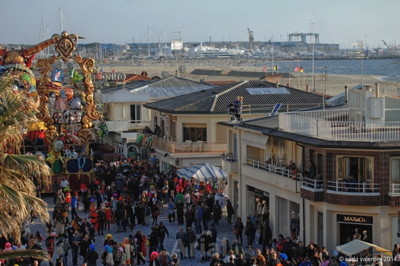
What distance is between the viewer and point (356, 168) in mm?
28531

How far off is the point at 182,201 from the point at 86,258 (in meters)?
9.65

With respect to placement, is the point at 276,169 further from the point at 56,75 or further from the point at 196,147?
the point at 56,75

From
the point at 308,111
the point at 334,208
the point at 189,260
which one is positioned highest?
the point at 308,111

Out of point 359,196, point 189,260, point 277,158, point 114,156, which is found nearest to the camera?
point 359,196

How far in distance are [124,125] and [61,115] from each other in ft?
36.4

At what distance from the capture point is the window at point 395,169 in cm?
2812

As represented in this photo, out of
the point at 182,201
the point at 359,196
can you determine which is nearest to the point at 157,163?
the point at 182,201

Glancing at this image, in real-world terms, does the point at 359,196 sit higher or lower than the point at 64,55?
lower

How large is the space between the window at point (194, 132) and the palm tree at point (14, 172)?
2970 cm

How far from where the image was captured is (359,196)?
28.0 meters

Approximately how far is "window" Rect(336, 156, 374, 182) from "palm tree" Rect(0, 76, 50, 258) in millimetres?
12427

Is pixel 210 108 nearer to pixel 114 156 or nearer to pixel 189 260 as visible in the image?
pixel 114 156

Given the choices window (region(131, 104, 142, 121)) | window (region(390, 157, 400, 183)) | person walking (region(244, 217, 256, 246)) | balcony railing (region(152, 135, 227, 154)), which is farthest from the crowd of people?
window (region(131, 104, 142, 121))

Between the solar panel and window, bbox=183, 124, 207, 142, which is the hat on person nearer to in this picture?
window, bbox=183, 124, 207, 142
